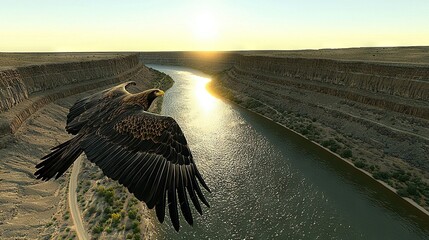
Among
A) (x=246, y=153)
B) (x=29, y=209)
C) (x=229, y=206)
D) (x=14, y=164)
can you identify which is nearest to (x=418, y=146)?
(x=246, y=153)

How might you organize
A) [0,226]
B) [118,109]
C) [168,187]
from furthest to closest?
[0,226] → [118,109] → [168,187]

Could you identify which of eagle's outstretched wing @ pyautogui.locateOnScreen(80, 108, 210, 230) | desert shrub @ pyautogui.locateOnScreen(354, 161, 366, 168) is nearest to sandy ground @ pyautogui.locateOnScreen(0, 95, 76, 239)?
eagle's outstretched wing @ pyautogui.locateOnScreen(80, 108, 210, 230)

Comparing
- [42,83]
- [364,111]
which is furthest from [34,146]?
[364,111]

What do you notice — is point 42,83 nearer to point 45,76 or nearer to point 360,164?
point 45,76

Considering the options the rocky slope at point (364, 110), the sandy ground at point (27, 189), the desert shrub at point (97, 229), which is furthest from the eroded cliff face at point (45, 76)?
the rocky slope at point (364, 110)

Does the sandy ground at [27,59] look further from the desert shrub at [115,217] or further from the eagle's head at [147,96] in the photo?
the eagle's head at [147,96]

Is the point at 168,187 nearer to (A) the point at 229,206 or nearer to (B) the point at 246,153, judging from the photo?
(A) the point at 229,206

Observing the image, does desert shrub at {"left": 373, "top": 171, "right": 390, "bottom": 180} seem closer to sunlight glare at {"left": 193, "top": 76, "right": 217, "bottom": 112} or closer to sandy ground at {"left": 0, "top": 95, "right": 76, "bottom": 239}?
sandy ground at {"left": 0, "top": 95, "right": 76, "bottom": 239}

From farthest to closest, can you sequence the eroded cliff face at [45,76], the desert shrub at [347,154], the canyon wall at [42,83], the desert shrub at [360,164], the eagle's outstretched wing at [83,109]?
the desert shrub at [347,154] → the eroded cliff face at [45,76] → the desert shrub at [360,164] → the canyon wall at [42,83] → the eagle's outstretched wing at [83,109]
